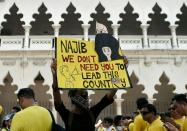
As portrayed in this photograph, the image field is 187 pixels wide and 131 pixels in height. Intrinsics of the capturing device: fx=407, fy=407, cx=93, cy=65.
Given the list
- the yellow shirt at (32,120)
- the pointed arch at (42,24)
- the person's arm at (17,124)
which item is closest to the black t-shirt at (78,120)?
the yellow shirt at (32,120)

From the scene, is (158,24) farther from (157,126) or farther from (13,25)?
(157,126)

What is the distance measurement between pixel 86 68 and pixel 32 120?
133 centimetres

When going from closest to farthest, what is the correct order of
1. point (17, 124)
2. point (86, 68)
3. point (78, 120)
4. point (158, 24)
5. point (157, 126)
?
point (17, 124) → point (78, 120) → point (86, 68) → point (157, 126) → point (158, 24)

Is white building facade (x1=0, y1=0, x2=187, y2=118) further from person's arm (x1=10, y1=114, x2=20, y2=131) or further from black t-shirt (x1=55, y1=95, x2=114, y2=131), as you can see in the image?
person's arm (x1=10, y1=114, x2=20, y2=131)

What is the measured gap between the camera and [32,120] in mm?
4039

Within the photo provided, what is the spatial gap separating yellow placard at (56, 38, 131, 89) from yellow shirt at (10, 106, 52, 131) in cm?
76

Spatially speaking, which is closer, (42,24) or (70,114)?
(70,114)

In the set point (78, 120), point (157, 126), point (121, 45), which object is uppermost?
point (121, 45)

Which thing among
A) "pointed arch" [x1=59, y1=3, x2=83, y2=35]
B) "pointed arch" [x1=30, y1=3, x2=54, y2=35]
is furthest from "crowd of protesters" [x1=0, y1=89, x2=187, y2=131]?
"pointed arch" [x1=30, y1=3, x2=54, y2=35]

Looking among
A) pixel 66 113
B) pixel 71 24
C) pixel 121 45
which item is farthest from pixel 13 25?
pixel 66 113

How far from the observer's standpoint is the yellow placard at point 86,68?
492 cm

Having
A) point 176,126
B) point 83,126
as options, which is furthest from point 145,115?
point 83,126

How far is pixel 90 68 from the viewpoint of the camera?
16.9 feet

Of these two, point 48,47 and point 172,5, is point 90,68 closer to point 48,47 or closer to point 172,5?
point 48,47
